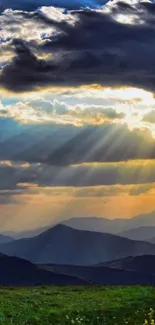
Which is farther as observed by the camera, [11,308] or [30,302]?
[30,302]

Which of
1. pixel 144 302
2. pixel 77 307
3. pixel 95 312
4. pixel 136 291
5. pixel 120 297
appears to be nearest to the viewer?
pixel 95 312

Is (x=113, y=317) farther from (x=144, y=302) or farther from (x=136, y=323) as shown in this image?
(x=144, y=302)

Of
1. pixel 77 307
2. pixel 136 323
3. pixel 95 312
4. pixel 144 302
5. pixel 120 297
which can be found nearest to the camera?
pixel 136 323

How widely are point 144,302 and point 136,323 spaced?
25.9ft

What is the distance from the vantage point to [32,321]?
29.2 m

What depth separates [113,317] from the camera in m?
32.2

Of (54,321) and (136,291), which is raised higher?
(136,291)

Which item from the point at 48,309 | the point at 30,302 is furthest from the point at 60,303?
the point at 48,309

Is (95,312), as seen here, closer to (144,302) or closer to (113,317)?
(113,317)

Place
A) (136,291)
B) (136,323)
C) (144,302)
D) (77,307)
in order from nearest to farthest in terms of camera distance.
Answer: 1. (136,323)
2. (77,307)
3. (144,302)
4. (136,291)

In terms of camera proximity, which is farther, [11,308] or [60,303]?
[60,303]

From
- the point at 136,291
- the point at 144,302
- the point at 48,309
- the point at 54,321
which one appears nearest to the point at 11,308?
the point at 48,309

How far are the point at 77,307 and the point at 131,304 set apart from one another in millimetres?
3854

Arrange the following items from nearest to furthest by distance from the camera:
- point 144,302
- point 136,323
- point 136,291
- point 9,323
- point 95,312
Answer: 1. point 9,323
2. point 136,323
3. point 95,312
4. point 144,302
5. point 136,291
